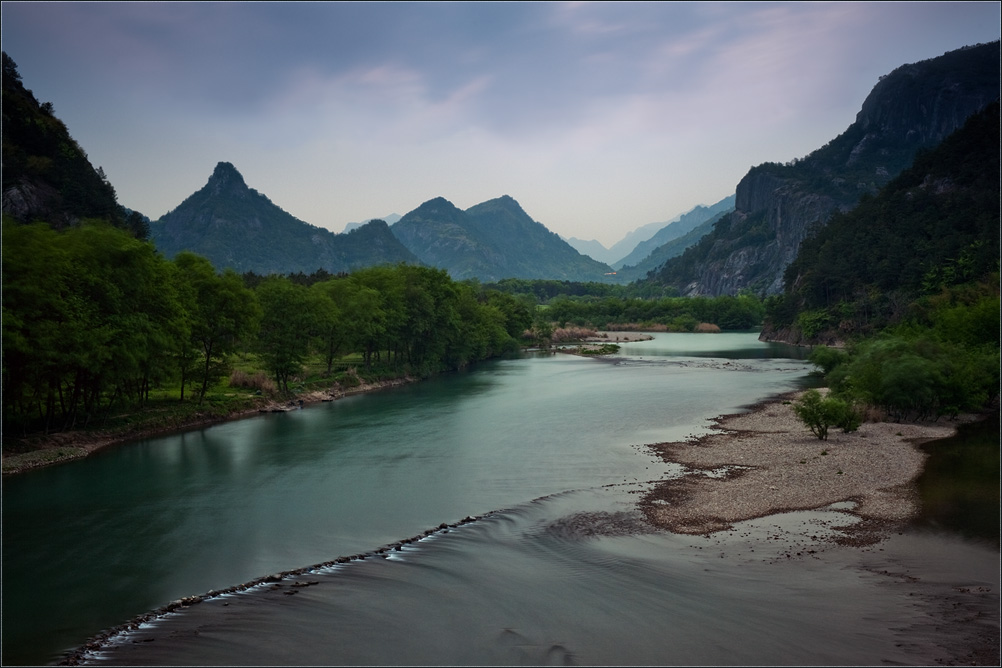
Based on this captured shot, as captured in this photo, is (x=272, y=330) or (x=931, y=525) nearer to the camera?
(x=931, y=525)

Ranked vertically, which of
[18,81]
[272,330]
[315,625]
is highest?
[18,81]

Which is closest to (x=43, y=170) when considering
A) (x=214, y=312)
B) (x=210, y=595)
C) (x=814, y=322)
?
(x=214, y=312)

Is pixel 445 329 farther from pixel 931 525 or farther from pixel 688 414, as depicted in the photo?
pixel 931 525

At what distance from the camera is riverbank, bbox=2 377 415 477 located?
1220 inches

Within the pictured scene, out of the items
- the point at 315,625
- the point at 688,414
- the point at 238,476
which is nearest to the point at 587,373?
the point at 688,414

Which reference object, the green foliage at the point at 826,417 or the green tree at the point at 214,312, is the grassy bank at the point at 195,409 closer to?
the green tree at the point at 214,312

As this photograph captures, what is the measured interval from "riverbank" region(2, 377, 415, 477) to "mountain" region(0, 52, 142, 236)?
3072 cm

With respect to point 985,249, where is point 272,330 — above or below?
below

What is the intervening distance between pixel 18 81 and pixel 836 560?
104m

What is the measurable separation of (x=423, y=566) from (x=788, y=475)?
16.9 meters

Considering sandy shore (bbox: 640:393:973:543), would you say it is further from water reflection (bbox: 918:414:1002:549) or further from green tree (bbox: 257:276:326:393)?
green tree (bbox: 257:276:326:393)

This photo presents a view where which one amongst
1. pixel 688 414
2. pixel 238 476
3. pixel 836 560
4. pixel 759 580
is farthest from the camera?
pixel 688 414

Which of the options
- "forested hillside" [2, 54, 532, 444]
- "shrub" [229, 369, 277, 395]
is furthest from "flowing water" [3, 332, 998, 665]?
"shrub" [229, 369, 277, 395]

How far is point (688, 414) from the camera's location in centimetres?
4603
